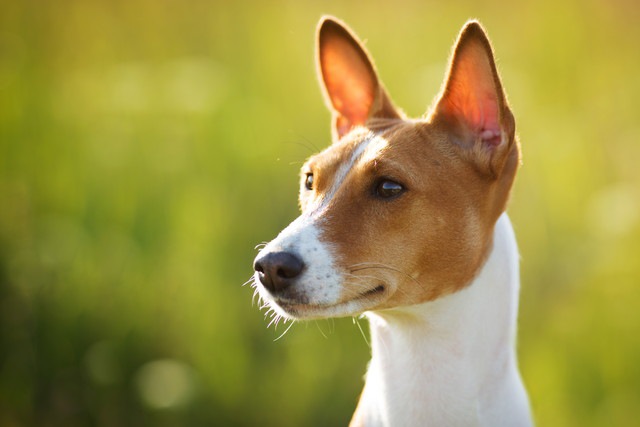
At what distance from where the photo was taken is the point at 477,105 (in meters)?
3.08

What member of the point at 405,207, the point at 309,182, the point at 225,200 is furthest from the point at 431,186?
the point at 225,200

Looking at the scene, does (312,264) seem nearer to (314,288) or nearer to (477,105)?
(314,288)

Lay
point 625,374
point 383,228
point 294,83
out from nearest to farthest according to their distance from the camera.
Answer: point 383,228 → point 625,374 → point 294,83

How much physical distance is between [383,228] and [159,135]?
439 centimetres

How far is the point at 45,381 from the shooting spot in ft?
17.3

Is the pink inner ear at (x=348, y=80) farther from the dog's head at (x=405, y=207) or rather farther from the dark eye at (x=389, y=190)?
the dark eye at (x=389, y=190)

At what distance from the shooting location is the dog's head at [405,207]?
107 inches

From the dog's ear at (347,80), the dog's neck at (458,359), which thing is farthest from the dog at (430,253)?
the dog's ear at (347,80)

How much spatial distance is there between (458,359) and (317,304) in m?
0.64

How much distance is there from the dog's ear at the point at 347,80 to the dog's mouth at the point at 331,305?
986 millimetres

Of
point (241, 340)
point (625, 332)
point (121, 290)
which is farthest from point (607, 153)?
point (121, 290)

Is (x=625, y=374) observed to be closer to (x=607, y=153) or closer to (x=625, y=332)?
(x=625, y=332)

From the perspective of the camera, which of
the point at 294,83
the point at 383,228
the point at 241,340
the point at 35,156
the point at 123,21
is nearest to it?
the point at 383,228

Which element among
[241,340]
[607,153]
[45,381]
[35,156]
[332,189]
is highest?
[607,153]
